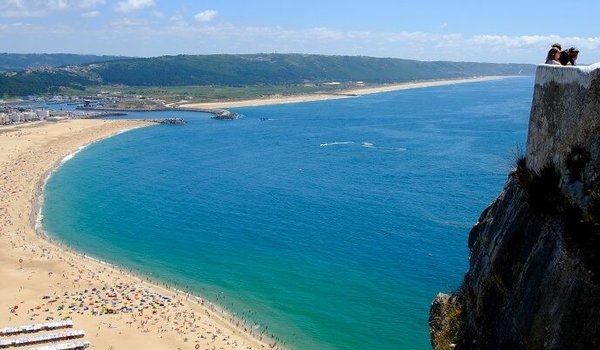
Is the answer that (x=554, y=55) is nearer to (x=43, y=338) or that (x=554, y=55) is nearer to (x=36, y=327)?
(x=43, y=338)

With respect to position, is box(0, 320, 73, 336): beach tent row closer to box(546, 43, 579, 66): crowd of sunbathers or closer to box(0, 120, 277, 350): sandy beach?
box(0, 120, 277, 350): sandy beach

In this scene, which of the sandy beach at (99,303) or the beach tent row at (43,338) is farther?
the sandy beach at (99,303)

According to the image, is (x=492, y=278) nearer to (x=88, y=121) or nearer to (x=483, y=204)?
(x=483, y=204)

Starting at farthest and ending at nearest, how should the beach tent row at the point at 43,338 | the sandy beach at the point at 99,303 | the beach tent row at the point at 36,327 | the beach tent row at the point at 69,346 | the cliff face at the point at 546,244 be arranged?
the sandy beach at the point at 99,303, the beach tent row at the point at 36,327, the beach tent row at the point at 43,338, the beach tent row at the point at 69,346, the cliff face at the point at 546,244

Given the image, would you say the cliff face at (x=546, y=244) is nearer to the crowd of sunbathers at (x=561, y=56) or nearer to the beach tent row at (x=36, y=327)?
the crowd of sunbathers at (x=561, y=56)

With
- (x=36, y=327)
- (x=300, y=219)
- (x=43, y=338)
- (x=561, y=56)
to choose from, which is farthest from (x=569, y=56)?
(x=300, y=219)

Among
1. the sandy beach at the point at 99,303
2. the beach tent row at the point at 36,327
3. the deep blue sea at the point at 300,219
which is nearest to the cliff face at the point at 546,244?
the deep blue sea at the point at 300,219
